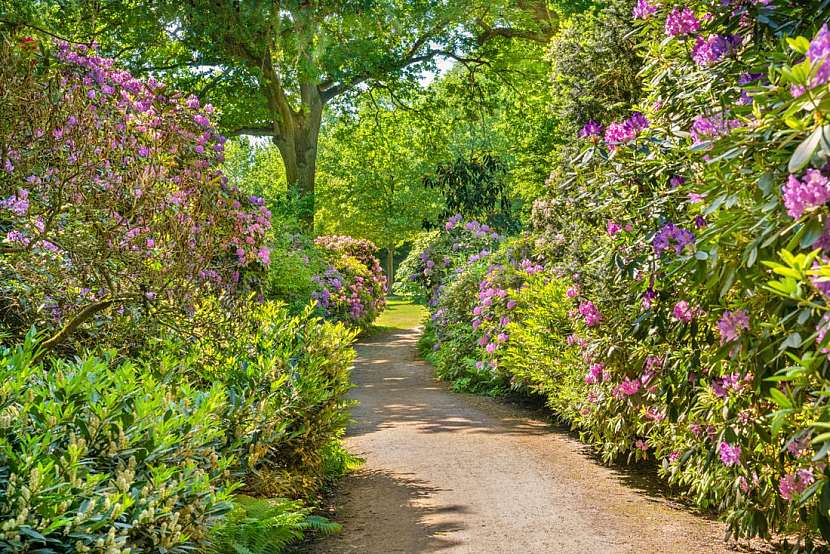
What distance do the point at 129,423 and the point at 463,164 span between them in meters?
13.6

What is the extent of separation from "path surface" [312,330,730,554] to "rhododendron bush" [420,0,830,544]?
34cm

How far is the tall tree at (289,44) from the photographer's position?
11695mm

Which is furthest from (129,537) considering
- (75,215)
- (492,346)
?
(492,346)

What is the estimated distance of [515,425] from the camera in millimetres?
8258

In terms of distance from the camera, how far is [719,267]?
271 centimetres

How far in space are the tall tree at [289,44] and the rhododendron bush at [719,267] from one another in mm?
5760

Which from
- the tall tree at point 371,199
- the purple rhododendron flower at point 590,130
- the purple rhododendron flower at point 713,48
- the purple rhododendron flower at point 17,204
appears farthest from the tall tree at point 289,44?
the tall tree at point 371,199

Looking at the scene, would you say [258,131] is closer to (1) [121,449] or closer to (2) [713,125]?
(2) [713,125]

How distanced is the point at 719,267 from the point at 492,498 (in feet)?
10.4

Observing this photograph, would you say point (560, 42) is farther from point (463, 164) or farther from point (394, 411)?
point (463, 164)

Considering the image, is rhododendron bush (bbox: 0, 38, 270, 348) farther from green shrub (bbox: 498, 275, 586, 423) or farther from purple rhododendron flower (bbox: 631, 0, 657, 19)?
green shrub (bbox: 498, 275, 586, 423)

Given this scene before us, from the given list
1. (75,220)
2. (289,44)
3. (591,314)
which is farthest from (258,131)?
(75,220)

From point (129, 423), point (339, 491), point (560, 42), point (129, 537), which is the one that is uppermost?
point (560, 42)

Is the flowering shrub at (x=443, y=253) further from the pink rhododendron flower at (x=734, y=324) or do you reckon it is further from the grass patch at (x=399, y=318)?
the pink rhododendron flower at (x=734, y=324)
